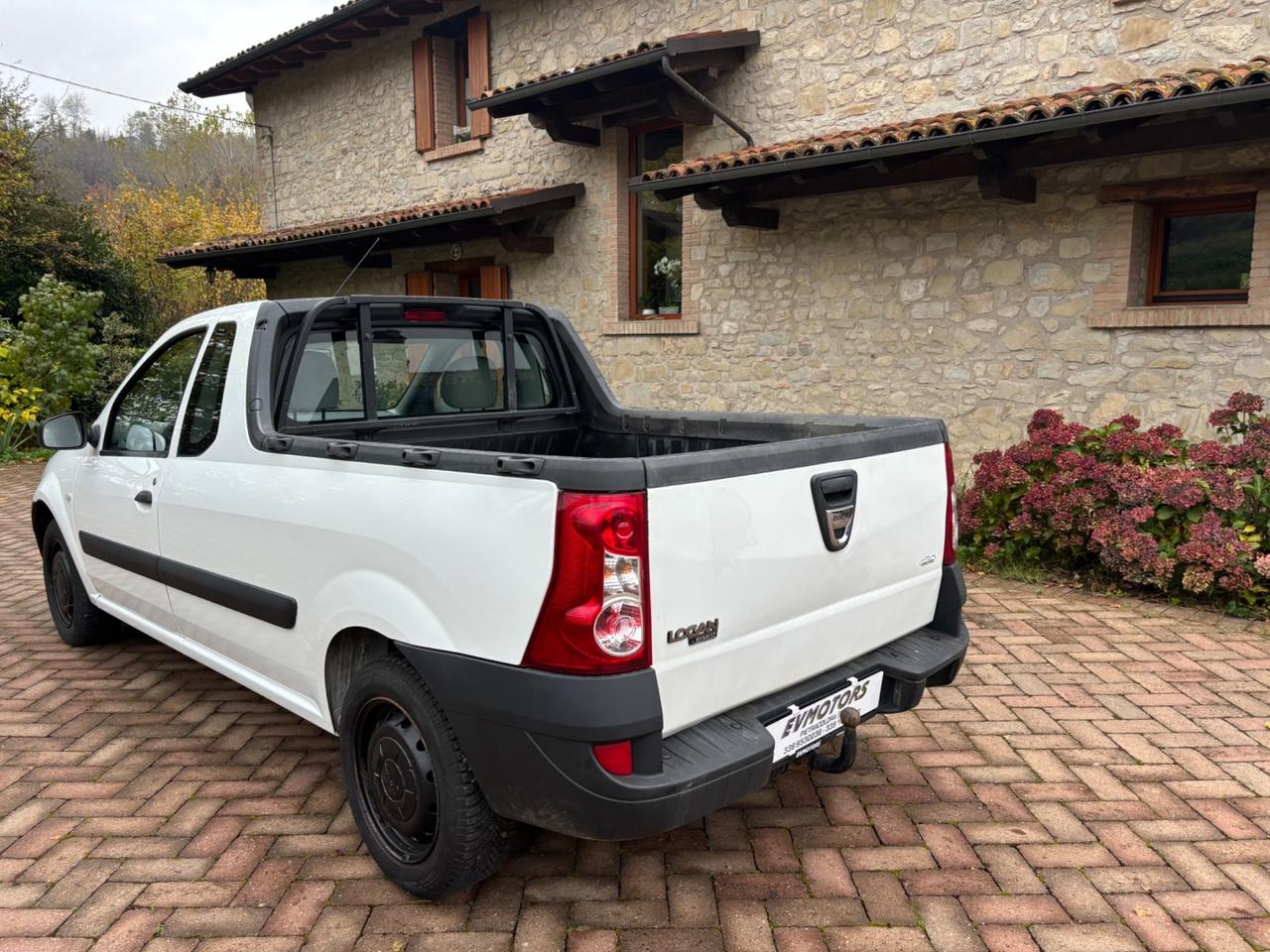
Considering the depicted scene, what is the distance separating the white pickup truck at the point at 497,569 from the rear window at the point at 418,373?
0.4 inches

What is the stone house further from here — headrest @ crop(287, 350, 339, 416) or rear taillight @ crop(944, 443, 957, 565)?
headrest @ crop(287, 350, 339, 416)

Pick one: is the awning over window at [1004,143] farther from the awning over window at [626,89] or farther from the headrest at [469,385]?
the headrest at [469,385]

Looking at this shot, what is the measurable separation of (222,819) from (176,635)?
3.12 ft

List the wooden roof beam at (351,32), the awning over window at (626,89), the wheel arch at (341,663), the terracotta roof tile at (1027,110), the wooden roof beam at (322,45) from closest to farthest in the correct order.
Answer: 1. the wheel arch at (341,663)
2. the terracotta roof tile at (1027,110)
3. the awning over window at (626,89)
4. the wooden roof beam at (351,32)
5. the wooden roof beam at (322,45)

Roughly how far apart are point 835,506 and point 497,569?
98 centimetres

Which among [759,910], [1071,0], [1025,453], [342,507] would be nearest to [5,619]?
[342,507]

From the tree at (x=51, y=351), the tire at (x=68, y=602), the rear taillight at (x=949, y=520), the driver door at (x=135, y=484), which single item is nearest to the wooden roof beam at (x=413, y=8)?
the tree at (x=51, y=351)

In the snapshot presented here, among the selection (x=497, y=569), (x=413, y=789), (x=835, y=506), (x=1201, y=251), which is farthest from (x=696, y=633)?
(x=1201, y=251)

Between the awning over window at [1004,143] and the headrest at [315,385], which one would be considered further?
the awning over window at [1004,143]

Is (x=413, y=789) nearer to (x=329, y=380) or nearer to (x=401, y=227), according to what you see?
(x=329, y=380)

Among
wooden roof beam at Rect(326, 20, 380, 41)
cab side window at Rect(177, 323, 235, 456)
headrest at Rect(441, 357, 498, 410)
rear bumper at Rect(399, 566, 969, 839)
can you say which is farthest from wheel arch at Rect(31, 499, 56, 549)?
wooden roof beam at Rect(326, 20, 380, 41)

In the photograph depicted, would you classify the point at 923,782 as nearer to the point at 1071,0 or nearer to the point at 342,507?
the point at 342,507

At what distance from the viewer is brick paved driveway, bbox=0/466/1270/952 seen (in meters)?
2.43

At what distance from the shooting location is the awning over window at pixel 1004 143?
5.58 metres
